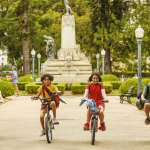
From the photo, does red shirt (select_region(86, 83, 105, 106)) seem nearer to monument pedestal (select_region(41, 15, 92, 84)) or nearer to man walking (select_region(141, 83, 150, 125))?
man walking (select_region(141, 83, 150, 125))

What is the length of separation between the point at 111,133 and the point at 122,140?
1181 millimetres

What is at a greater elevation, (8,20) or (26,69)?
(8,20)

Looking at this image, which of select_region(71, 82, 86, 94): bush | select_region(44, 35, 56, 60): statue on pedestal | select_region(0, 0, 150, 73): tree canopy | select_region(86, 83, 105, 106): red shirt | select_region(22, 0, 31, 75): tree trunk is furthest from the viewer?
select_region(0, 0, 150, 73): tree canopy

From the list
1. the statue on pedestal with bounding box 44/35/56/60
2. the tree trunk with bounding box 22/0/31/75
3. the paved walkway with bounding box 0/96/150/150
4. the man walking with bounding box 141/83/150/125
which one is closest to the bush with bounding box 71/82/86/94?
the statue on pedestal with bounding box 44/35/56/60

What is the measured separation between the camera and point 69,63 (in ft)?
122

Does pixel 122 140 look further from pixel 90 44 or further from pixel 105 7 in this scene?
pixel 90 44

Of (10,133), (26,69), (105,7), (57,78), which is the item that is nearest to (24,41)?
(26,69)

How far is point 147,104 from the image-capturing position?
998 cm

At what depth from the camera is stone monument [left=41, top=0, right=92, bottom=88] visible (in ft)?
121

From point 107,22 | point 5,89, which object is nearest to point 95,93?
point 5,89

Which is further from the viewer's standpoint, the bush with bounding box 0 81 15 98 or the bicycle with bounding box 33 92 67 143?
the bush with bounding box 0 81 15 98

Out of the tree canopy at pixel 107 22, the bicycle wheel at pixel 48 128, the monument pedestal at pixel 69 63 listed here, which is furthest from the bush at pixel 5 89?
the tree canopy at pixel 107 22

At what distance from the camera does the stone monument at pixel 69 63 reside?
121ft

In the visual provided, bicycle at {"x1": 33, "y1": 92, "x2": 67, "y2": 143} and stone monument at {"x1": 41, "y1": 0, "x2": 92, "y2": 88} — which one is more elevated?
stone monument at {"x1": 41, "y1": 0, "x2": 92, "y2": 88}
